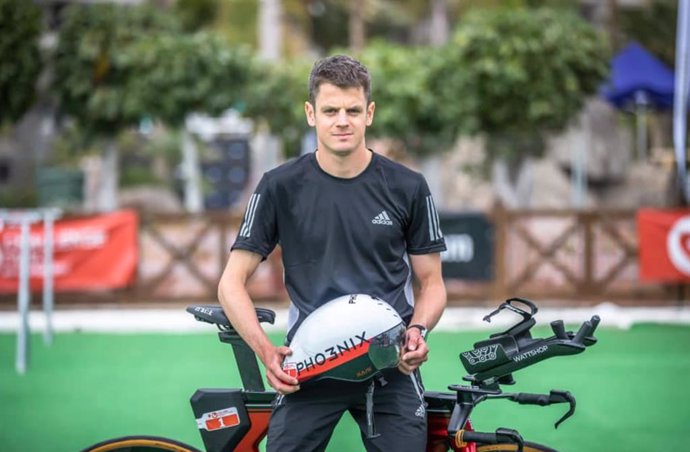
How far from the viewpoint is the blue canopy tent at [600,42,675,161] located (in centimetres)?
2236

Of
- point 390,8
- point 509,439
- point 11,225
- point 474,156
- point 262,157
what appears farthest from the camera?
point 390,8

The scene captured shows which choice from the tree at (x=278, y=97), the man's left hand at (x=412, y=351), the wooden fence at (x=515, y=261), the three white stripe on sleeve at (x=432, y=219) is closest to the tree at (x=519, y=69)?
the tree at (x=278, y=97)

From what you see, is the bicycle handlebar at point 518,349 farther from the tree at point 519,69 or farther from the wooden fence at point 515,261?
the tree at point 519,69

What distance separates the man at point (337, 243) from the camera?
3770mm

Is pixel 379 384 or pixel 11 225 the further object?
pixel 11 225

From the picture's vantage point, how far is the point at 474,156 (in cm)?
2400

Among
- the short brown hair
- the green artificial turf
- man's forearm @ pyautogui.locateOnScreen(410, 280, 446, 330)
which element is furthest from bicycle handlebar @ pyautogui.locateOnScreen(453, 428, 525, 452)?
the green artificial turf

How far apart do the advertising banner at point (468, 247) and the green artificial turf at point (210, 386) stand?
2.44 meters

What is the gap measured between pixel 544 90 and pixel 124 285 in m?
8.04

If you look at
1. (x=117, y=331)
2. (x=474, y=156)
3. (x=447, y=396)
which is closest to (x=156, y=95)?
(x=117, y=331)

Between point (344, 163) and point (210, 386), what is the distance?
675 cm

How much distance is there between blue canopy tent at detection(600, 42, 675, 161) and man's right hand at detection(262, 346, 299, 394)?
62.3 feet

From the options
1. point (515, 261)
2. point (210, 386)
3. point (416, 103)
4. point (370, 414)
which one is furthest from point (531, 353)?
point (416, 103)

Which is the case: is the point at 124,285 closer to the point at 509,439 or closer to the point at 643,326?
the point at 643,326
